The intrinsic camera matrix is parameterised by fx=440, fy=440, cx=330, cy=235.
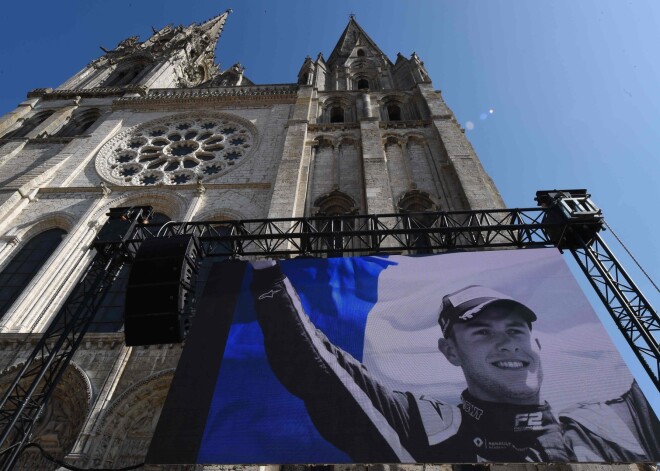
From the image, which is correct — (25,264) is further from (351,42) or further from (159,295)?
(351,42)

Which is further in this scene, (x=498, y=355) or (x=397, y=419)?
(x=498, y=355)

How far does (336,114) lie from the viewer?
66.2 feet

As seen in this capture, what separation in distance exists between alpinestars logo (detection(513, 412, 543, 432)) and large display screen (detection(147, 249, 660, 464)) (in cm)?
2

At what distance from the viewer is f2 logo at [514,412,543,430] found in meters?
6.40

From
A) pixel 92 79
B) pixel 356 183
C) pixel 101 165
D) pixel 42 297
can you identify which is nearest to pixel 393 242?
pixel 356 183

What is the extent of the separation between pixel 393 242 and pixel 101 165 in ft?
38.1

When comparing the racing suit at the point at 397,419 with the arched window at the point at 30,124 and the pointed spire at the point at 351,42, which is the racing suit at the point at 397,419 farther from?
the pointed spire at the point at 351,42

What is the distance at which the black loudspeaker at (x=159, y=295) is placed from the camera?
25.2 feet

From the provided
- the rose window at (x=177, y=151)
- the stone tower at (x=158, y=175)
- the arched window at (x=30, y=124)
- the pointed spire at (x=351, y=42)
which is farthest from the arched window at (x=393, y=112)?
the arched window at (x=30, y=124)

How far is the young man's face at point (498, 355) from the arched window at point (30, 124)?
20.5 metres

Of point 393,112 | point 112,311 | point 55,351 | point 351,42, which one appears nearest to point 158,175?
point 112,311

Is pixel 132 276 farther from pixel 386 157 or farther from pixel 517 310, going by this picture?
pixel 386 157

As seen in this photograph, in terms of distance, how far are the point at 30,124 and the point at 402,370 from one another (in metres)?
21.2

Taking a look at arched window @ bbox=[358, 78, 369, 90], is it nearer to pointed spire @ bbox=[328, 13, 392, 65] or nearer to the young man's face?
pointed spire @ bbox=[328, 13, 392, 65]
